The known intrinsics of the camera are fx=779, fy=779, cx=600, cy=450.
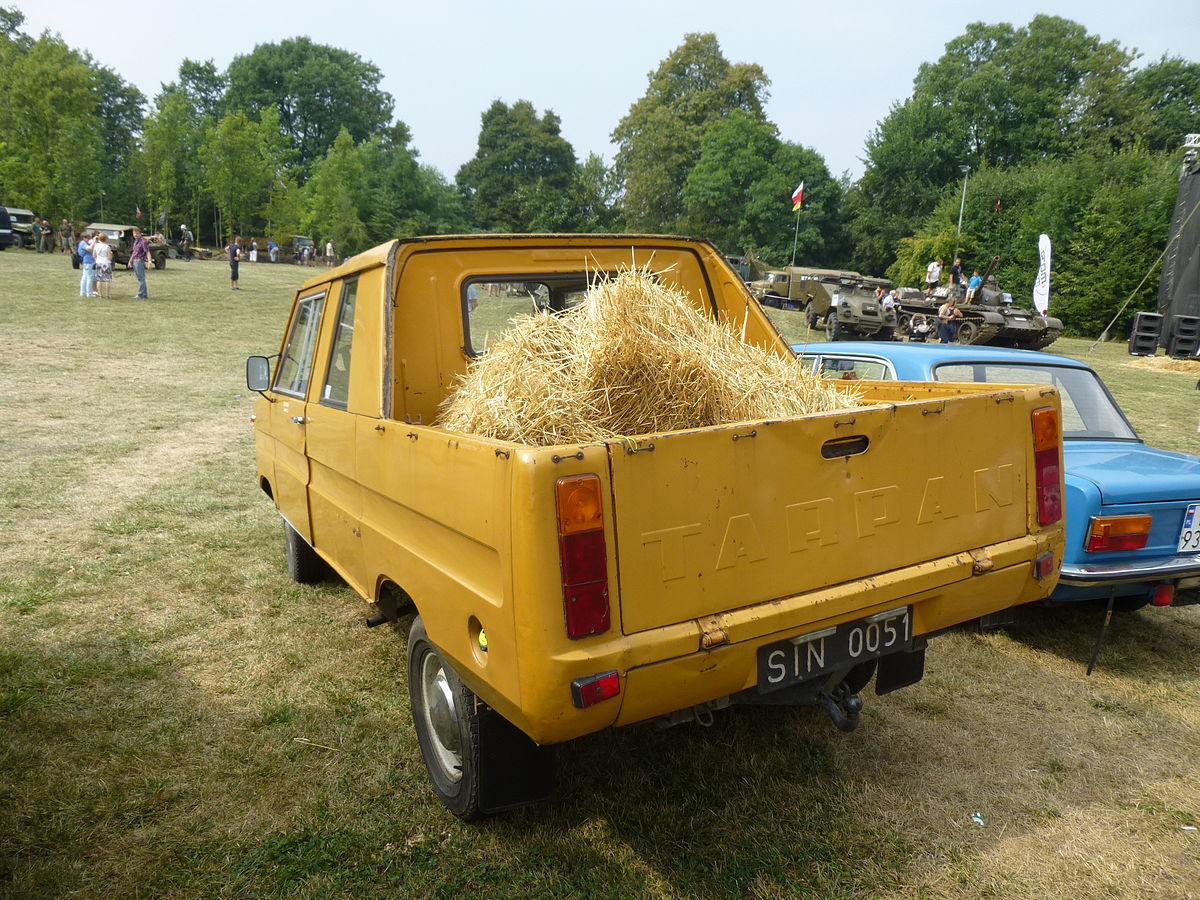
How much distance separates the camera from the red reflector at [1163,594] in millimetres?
3683

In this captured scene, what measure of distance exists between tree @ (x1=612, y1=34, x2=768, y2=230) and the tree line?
0.17 m

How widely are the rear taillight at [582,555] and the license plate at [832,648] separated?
0.57 m

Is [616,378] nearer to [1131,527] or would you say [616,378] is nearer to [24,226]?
[1131,527]

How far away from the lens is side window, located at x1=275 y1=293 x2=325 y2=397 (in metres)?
4.00

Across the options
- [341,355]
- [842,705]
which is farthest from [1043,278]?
[341,355]

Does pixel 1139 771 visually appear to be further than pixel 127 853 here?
Yes

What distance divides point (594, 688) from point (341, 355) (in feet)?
7.33

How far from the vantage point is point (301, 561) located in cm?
475

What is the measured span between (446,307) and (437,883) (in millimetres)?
2209

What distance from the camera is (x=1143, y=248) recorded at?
2686 cm

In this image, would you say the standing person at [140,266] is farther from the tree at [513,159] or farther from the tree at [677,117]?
the tree at [513,159]

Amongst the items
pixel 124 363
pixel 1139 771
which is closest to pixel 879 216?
pixel 124 363

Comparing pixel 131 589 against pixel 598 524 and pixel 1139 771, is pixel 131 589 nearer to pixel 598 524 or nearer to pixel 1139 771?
pixel 598 524

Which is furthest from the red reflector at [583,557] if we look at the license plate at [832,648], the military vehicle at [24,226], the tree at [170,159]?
the tree at [170,159]
